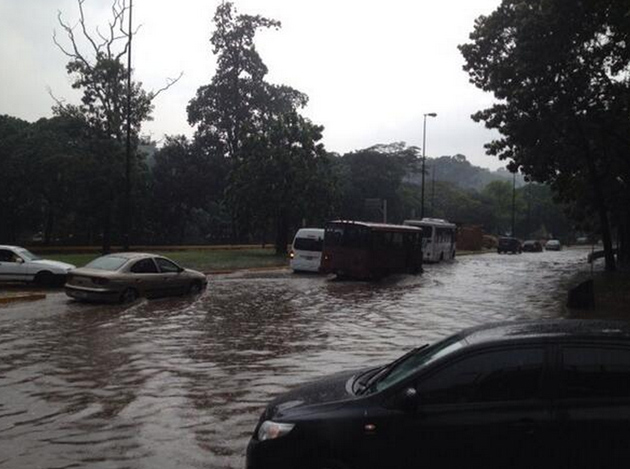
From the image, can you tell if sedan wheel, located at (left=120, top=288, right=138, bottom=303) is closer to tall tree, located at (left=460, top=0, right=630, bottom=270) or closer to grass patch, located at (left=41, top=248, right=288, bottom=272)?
grass patch, located at (left=41, top=248, right=288, bottom=272)

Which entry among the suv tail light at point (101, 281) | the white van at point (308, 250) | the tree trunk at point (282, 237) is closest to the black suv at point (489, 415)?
the suv tail light at point (101, 281)

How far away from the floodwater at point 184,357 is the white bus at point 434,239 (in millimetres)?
20103

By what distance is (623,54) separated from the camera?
22.7 meters


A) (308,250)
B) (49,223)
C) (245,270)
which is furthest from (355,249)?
(49,223)

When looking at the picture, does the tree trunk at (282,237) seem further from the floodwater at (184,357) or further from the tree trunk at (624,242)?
the tree trunk at (624,242)

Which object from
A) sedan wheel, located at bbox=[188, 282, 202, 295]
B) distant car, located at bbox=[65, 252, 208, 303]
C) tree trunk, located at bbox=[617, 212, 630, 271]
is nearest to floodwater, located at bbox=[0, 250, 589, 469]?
sedan wheel, located at bbox=[188, 282, 202, 295]

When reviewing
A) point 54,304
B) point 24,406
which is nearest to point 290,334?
point 24,406

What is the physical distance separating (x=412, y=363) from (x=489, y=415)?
2.87 feet

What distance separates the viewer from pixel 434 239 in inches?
1742

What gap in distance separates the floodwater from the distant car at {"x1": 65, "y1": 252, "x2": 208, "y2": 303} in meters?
0.47

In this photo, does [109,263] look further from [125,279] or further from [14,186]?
[14,186]

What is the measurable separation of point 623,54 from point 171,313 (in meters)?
17.3

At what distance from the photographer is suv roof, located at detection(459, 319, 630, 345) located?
4707mm

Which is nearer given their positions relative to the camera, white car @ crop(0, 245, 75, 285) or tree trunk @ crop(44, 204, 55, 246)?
white car @ crop(0, 245, 75, 285)
